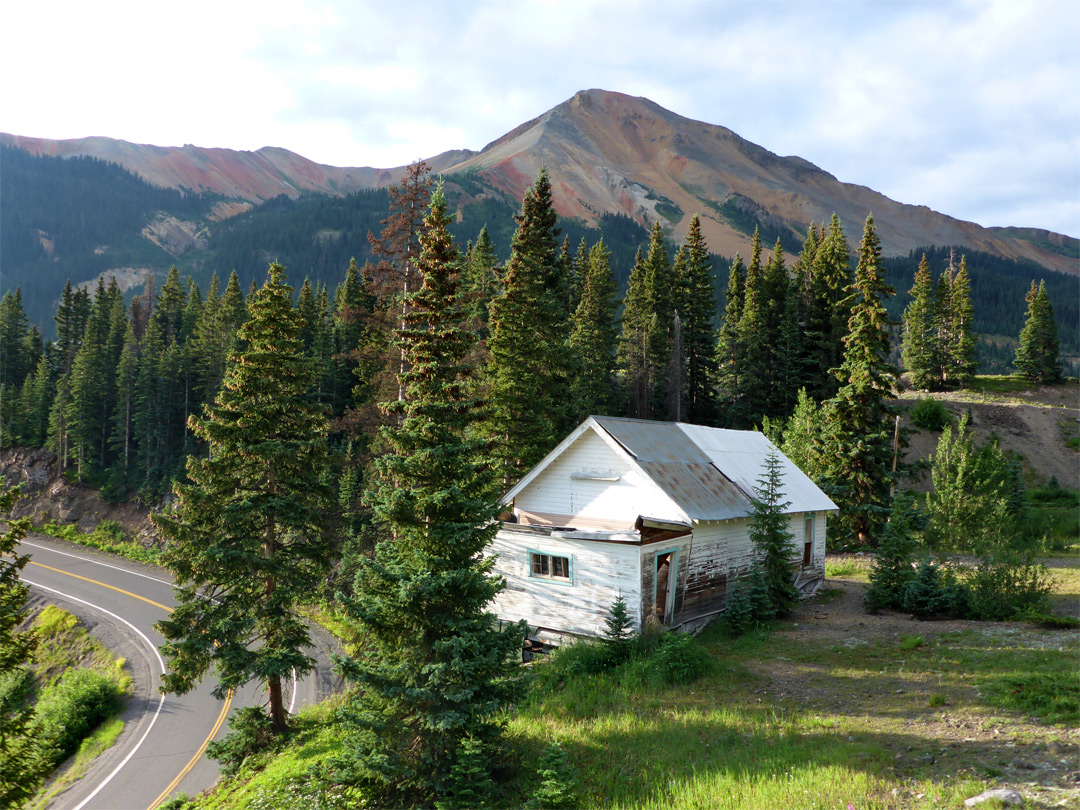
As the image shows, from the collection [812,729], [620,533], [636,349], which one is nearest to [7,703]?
[812,729]

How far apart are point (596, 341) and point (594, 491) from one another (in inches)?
1126

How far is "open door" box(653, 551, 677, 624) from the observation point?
19.3m

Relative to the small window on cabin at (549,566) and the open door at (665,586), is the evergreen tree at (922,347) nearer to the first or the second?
the open door at (665,586)

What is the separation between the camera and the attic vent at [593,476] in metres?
20.5

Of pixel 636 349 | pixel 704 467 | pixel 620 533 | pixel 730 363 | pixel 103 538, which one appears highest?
pixel 636 349

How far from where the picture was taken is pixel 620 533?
62.3 ft

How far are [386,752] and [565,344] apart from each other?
2164cm

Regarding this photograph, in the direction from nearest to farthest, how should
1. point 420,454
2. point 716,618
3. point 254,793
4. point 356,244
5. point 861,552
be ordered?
point 420,454, point 254,793, point 716,618, point 861,552, point 356,244

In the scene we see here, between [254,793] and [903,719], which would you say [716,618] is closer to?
[903,719]

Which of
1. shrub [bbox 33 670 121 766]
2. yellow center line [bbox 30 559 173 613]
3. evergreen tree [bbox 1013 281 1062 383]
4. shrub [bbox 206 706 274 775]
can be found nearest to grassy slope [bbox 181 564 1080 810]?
shrub [bbox 206 706 274 775]

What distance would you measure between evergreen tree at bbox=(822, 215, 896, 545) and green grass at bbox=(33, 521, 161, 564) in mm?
52240

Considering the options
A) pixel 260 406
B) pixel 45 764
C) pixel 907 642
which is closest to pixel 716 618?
pixel 907 642

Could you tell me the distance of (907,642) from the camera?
651 inches

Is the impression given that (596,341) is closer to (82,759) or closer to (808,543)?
(808,543)
